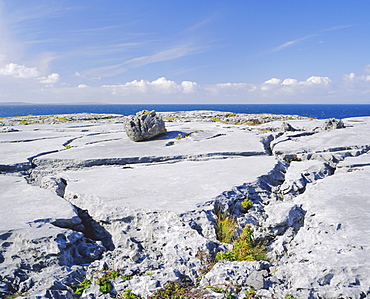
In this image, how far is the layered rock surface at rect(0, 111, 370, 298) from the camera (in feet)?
13.2

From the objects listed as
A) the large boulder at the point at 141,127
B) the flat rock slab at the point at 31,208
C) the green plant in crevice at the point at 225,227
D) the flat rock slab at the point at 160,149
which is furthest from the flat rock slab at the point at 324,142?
the flat rock slab at the point at 31,208

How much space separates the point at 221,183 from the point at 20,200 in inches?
202

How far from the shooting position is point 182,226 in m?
5.40

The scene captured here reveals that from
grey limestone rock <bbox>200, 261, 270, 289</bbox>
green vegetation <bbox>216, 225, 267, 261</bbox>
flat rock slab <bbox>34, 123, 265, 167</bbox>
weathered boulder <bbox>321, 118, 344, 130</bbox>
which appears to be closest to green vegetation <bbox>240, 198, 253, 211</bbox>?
green vegetation <bbox>216, 225, 267, 261</bbox>

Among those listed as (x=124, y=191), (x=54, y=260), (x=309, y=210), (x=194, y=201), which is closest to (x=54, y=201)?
(x=124, y=191)

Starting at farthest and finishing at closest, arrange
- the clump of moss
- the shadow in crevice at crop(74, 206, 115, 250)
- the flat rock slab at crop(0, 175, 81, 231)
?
the shadow in crevice at crop(74, 206, 115, 250)
the flat rock slab at crop(0, 175, 81, 231)
the clump of moss

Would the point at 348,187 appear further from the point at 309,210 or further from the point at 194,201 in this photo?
the point at 194,201

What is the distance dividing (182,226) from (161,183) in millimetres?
2281

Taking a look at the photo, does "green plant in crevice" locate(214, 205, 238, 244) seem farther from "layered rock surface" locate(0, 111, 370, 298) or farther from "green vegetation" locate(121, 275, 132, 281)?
"green vegetation" locate(121, 275, 132, 281)

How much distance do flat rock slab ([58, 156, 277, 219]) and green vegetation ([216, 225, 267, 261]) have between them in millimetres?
1249

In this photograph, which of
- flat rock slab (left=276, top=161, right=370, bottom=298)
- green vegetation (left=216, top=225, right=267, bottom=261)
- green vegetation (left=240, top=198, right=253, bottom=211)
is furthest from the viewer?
green vegetation (left=240, top=198, right=253, bottom=211)

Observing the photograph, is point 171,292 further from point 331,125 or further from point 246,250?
point 331,125

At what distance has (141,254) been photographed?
4965mm

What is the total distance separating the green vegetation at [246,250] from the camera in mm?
4750
